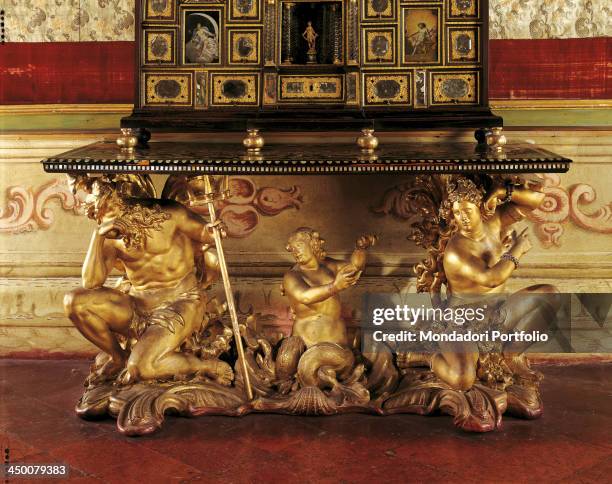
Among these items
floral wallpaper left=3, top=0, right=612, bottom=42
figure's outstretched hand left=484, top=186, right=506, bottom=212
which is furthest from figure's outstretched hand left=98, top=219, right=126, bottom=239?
figure's outstretched hand left=484, top=186, right=506, bottom=212

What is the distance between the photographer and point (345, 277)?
4.32 meters

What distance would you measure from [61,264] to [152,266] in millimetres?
1256

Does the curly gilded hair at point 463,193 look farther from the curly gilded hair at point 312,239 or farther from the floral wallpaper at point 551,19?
the floral wallpaper at point 551,19

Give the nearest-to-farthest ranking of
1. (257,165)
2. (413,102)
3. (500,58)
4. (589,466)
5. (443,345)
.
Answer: (589,466) → (257,165) → (443,345) → (413,102) → (500,58)

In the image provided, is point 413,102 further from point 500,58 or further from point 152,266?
point 152,266

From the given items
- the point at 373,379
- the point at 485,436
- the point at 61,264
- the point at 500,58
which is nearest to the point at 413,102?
the point at 500,58

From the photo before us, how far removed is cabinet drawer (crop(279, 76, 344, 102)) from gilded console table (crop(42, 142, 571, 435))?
356 mm

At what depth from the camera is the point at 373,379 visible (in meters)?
4.43

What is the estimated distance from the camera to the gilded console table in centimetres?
410

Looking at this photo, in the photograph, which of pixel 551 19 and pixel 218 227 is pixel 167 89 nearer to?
pixel 218 227

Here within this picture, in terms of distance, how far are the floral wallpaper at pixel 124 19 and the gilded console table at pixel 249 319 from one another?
108 centimetres

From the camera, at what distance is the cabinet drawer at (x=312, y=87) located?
4.68m

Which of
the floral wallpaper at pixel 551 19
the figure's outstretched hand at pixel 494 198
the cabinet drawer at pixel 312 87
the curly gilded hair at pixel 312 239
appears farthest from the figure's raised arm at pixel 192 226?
the floral wallpaper at pixel 551 19

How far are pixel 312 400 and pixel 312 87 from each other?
1.79 meters
